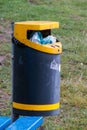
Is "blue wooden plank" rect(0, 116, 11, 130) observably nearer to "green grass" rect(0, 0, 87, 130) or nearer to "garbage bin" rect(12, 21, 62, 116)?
"garbage bin" rect(12, 21, 62, 116)

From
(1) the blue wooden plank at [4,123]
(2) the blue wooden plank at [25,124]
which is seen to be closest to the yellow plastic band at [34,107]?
(2) the blue wooden plank at [25,124]

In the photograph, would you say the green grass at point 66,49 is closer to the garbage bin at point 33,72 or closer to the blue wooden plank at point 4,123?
the blue wooden plank at point 4,123

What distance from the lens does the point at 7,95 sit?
5.07 meters

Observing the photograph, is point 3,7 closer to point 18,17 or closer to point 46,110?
point 18,17

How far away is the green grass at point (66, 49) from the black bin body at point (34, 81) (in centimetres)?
121

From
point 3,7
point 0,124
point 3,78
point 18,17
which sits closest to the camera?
point 0,124

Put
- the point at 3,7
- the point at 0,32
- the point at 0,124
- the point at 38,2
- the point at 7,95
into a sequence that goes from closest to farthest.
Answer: the point at 0,124 < the point at 7,95 < the point at 0,32 < the point at 3,7 < the point at 38,2

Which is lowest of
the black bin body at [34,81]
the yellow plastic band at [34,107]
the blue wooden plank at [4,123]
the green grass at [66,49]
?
the green grass at [66,49]

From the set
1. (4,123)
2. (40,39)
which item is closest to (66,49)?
(4,123)

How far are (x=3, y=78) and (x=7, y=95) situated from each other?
1.90ft

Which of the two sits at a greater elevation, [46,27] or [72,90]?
[46,27]

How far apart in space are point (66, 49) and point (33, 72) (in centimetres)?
450

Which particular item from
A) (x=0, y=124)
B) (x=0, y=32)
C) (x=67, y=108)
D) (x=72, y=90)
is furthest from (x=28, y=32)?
(x=0, y=32)

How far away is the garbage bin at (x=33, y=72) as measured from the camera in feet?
9.57
